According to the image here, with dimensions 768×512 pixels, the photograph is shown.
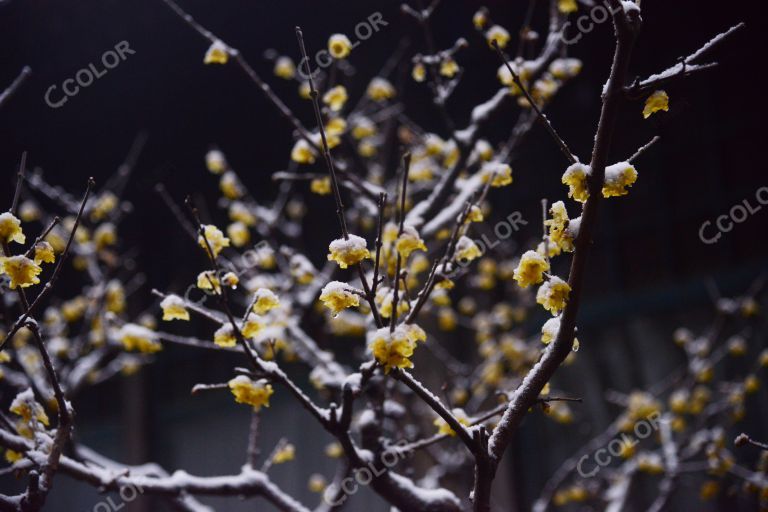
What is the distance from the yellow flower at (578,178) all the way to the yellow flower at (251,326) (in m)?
1.13

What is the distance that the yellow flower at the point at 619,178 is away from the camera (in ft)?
5.75

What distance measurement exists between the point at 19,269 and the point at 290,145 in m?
4.96

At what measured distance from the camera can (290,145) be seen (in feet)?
22.0

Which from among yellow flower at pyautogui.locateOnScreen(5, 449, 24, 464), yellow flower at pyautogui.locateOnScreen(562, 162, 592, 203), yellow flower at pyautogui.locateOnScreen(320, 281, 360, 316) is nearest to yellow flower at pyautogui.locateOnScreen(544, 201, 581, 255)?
yellow flower at pyautogui.locateOnScreen(562, 162, 592, 203)

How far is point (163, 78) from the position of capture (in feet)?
20.1

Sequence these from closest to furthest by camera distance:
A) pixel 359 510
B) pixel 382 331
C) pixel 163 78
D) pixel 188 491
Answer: pixel 382 331
pixel 188 491
pixel 359 510
pixel 163 78

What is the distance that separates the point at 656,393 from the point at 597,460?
70cm

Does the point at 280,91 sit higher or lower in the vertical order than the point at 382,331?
higher

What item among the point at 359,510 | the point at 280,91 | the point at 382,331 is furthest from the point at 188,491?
the point at 280,91

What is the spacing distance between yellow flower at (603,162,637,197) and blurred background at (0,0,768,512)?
11.3 feet

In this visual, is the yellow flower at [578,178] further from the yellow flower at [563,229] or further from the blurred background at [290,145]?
the blurred background at [290,145]

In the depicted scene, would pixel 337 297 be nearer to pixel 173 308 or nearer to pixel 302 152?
pixel 173 308

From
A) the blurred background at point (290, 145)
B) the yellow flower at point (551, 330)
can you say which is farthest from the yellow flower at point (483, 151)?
the blurred background at point (290, 145)

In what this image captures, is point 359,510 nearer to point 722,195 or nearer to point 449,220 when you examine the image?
point 449,220
